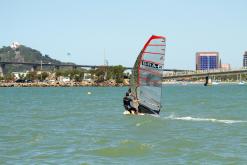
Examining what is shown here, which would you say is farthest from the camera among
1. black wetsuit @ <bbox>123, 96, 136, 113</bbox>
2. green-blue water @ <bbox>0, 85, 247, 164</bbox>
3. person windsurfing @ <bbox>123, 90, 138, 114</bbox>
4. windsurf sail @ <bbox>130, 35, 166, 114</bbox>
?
black wetsuit @ <bbox>123, 96, 136, 113</bbox>

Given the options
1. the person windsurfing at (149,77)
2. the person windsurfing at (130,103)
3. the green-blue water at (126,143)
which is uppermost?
the person windsurfing at (149,77)

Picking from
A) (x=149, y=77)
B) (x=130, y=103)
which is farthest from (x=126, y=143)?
(x=130, y=103)

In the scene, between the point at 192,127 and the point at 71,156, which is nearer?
the point at 71,156

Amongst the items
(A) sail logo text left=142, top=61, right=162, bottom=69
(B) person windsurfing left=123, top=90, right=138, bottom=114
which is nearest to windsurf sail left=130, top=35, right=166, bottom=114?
(A) sail logo text left=142, top=61, right=162, bottom=69

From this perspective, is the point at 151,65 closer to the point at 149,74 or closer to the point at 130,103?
the point at 149,74

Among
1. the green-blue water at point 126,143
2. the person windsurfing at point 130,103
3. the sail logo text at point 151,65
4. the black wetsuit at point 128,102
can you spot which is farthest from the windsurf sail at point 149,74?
the green-blue water at point 126,143

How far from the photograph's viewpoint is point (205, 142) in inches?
843

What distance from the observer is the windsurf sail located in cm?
2969

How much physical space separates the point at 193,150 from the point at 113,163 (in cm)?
347

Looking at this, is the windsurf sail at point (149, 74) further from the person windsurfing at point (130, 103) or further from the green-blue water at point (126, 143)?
the green-blue water at point (126, 143)

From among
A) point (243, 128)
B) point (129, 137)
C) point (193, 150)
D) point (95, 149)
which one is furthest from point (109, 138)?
point (243, 128)

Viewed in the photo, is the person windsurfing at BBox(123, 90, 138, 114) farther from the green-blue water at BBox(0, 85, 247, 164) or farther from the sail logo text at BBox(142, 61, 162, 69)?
the sail logo text at BBox(142, 61, 162, 69)

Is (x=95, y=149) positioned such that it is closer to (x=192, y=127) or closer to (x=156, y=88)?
(x=192, y=127)

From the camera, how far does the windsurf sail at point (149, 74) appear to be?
29.7m
